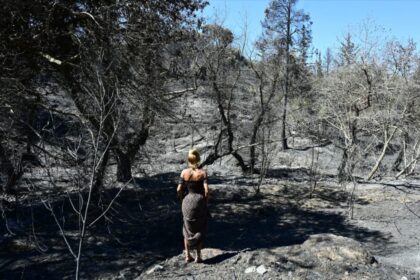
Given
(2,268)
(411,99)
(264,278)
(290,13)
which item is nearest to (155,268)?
(264,278)

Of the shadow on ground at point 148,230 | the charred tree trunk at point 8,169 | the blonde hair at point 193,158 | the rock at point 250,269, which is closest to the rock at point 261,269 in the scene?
the rock at point 250,269

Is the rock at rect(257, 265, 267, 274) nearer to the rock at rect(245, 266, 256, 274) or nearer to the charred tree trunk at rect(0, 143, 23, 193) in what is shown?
the rock at rect(245, 266, 256, 274)

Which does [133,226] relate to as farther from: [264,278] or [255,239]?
[264,278]

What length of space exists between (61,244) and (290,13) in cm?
2529

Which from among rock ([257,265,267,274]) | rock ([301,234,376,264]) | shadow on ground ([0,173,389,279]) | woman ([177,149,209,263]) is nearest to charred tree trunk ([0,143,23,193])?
shadow on ground ([0,173,389,279])

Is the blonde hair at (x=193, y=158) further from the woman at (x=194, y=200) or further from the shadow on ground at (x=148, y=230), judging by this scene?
the shadow on ground at (x=148, y=230)

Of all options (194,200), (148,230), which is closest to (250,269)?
(194,200)

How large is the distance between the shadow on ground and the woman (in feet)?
1.24

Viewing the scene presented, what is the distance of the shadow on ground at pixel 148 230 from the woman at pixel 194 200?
14.8 inches

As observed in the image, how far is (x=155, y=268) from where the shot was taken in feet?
21.5

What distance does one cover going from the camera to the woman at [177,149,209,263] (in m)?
6.43

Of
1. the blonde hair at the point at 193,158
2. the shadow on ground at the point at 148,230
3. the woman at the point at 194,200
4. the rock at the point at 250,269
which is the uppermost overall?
the blonde hair at the point at 193,158

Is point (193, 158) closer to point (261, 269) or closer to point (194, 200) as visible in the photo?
point (194, 200)

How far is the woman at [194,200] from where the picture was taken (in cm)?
643
